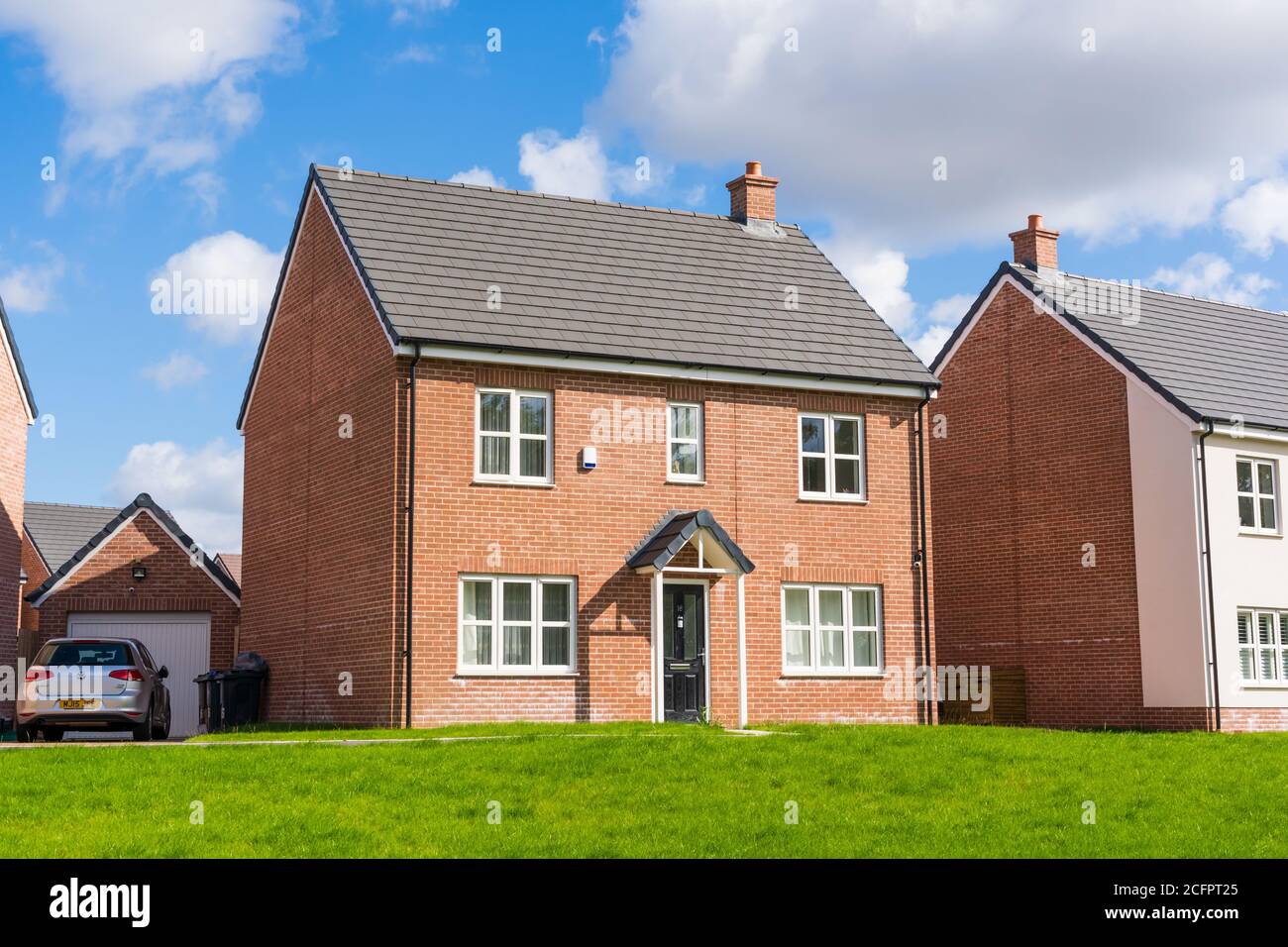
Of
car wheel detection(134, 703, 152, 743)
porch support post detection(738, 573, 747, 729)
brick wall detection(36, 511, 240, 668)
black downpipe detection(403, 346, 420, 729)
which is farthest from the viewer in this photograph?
brick wall detection(36, 511, 240, 668)

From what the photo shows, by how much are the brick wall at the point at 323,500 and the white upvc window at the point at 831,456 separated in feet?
→ 23.1

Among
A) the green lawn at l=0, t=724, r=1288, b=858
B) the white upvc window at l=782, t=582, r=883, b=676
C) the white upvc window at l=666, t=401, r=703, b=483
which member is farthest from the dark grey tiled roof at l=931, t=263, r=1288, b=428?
the green lawn at l=0, t=724, r=1288, b=858

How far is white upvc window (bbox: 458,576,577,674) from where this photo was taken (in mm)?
23625

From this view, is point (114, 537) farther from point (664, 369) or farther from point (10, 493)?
point (664, 369)

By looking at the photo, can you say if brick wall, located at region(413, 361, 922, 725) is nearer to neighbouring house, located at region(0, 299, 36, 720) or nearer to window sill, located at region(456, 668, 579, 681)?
window sill, located at region(456, 668, 579, 681)

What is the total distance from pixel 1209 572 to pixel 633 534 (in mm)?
10636

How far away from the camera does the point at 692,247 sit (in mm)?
29234

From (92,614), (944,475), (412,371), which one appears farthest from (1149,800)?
(92,614)

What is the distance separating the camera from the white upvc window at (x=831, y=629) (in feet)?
85.3

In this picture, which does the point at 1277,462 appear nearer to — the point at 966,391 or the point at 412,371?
the point at 966,391

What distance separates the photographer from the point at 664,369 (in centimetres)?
2530

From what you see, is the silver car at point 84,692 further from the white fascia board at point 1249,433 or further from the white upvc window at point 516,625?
the white fascia board at point 1249,433

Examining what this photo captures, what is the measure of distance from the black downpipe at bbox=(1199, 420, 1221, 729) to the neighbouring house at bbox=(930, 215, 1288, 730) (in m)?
0.03

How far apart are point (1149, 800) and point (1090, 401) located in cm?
1576
